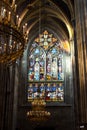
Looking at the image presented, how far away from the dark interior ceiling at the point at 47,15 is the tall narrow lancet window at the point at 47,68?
0.81 m

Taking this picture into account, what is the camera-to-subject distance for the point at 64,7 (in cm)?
1977

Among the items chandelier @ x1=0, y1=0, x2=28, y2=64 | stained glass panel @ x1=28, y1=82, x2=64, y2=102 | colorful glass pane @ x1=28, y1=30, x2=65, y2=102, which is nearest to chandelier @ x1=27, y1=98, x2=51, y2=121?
colorful glass pane @ x1=28, y1=30, x2=65, y2=102

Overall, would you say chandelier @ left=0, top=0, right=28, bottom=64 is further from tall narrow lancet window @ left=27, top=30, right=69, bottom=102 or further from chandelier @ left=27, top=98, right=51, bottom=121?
tall narrow lancet window @ left=27, top=30, right=69, bottom=102

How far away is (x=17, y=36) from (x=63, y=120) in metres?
12.8

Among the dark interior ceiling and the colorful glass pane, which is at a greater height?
the dark interior ceiling

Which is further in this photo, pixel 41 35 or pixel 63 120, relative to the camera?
pixel 41 35

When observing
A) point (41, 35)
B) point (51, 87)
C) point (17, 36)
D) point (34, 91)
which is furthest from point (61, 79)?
point (17, 36)

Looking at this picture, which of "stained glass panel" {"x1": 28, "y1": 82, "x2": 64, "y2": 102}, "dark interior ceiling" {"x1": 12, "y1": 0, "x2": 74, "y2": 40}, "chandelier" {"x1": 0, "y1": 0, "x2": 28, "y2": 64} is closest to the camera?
"chandelier" {"x1": 0, "y1": 0, "x2": 28, "y2": 64}

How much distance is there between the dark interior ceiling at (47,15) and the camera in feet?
64.8

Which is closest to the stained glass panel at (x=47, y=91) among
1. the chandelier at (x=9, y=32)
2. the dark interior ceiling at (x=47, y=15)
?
the dark interior ceiling at (x=47, y=15)

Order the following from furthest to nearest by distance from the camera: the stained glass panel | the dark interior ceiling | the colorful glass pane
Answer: the colorful glass pane, the stained glass panel, the dark interior ceiling

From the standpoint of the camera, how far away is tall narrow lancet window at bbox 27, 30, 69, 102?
21094mm

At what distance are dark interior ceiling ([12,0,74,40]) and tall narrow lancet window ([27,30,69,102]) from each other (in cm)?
81

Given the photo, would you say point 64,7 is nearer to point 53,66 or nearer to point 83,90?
point 53,66
